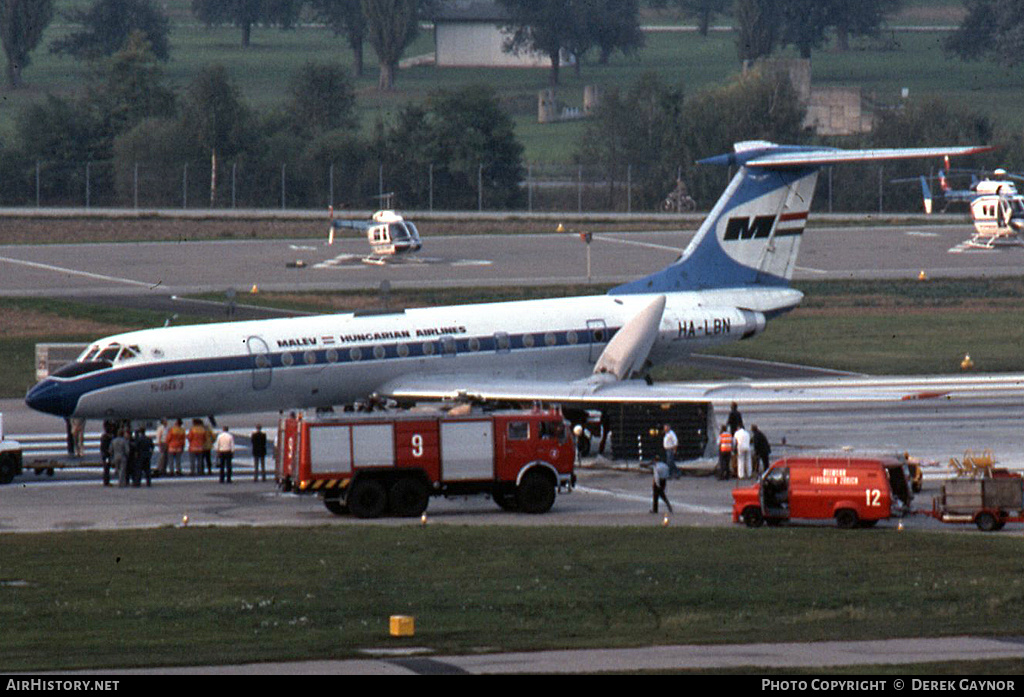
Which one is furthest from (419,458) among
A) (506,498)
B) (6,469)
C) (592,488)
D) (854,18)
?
(854,18)

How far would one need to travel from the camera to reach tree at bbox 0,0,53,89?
154625mm

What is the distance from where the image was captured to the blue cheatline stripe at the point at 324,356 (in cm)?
3934

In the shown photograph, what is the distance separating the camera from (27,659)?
20.9 metres

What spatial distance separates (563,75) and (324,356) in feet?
456

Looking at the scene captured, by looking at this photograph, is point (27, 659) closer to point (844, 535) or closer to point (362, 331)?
point (844, 535)

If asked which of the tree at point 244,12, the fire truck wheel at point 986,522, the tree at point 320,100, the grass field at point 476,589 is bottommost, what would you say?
the fire truck wheel at point 986,522

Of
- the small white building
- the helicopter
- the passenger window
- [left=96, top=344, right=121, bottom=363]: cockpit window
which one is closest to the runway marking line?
[left=96, top=344, right=121, bottom=363]: cockpit window

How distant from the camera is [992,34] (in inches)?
6777

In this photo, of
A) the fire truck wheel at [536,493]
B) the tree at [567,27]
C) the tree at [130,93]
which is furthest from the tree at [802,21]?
the fire truck wheel at [536,493]

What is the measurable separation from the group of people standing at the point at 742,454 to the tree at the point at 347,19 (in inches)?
5327

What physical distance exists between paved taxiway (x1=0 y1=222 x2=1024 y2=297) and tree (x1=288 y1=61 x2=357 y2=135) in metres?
37.7

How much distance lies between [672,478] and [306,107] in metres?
98.7

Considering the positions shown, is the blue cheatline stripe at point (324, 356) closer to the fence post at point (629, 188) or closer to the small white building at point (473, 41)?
the fence post at point (629, 188)
